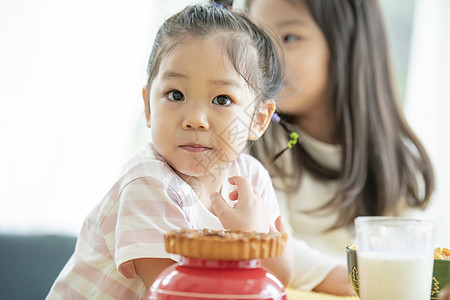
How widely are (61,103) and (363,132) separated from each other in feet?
4.58

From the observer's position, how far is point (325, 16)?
181 cm

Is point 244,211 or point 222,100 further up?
point 222,100

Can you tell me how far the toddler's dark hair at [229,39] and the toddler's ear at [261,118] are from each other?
21mm

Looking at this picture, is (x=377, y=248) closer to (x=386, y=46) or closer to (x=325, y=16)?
(x=325, y=16)

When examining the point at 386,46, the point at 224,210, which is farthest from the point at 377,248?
the point at 386,46

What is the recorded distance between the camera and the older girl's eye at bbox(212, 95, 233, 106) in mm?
1043

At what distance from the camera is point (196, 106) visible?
1.00 meters

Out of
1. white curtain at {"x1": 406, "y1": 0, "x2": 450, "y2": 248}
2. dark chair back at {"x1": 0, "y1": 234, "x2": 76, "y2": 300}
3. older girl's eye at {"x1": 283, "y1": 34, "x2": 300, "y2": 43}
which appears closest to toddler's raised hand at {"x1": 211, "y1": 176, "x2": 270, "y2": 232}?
older girl's eye at {"x1": 283, "y1": 34, "x2": 300, "y2": 43}

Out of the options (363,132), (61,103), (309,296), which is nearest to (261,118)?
(309,296)

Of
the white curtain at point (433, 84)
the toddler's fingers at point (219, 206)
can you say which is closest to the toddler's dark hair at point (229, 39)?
the toddler's fingers at point (219, 206)

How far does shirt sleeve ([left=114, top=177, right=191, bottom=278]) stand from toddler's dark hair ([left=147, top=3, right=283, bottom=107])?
248mm

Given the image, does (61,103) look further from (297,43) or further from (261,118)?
(261,118)

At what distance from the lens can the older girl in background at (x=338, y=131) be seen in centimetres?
178

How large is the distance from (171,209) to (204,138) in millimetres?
141
